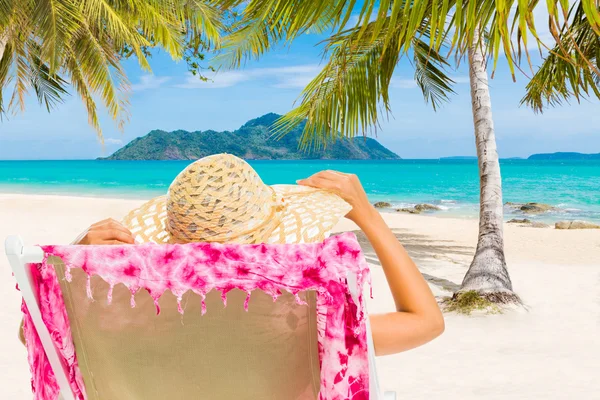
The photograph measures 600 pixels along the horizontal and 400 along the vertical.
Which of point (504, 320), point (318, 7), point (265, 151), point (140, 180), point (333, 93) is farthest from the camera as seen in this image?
point (265, 151)

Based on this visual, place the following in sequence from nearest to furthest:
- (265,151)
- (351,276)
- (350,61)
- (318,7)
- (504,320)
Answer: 1. (351,276)
2. (318,7)
3. (504,320)
4. (350,61)
5. (265,151)

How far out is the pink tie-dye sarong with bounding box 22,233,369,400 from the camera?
3.15ft

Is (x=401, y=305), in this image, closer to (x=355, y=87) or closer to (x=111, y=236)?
(x=111, y=236)

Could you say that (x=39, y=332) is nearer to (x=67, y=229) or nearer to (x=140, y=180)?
(x=67, y=229)

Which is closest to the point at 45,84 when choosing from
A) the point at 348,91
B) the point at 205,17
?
the point at 205,17

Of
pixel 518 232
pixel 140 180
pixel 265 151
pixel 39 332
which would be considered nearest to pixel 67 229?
pixel 518 232

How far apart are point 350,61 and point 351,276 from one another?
17.6 feet

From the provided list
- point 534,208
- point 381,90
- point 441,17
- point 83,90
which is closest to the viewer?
point 441,17

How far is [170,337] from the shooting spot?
3.56 feet

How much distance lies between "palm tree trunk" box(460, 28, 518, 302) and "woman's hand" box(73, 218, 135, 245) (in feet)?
15.3

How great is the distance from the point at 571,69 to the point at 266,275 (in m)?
5.47

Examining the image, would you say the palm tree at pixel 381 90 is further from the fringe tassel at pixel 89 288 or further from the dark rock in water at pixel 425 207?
the dark rock in water at pixel 425 207

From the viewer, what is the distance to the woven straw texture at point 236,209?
128 cm

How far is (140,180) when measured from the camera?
46750mm
